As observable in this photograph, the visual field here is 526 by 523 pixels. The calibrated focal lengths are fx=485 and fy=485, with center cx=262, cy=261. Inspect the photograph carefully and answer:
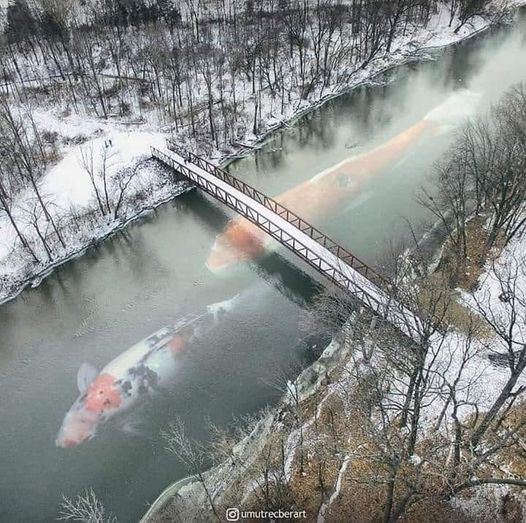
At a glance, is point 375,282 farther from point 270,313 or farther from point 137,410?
point 137,410

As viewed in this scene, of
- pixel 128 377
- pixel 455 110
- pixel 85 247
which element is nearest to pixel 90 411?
pixel 128 377

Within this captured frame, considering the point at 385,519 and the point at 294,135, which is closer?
the point at 385,519

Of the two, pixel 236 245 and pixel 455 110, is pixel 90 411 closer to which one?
pixel 236 245

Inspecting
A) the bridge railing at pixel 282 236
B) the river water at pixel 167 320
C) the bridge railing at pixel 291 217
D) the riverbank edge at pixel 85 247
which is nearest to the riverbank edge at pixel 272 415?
the river water at pixel 167 320

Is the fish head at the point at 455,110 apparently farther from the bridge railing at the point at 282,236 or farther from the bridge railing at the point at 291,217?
the bridge railing at the point at 282,236

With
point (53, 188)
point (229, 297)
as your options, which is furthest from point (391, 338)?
point (53, 188)

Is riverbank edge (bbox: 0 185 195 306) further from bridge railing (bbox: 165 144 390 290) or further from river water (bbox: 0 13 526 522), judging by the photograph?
bridge railing (bbox: 165 144 390 290)

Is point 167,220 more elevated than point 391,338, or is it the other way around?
point 391,338

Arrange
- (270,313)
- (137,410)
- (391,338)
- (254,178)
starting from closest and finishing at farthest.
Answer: (391,338) → (137,410) → (270,313) → (254,178)

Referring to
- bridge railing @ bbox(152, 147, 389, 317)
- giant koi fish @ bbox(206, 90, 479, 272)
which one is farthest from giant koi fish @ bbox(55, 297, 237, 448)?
bridge railing @ bbox(152, 147, 389, 317)
